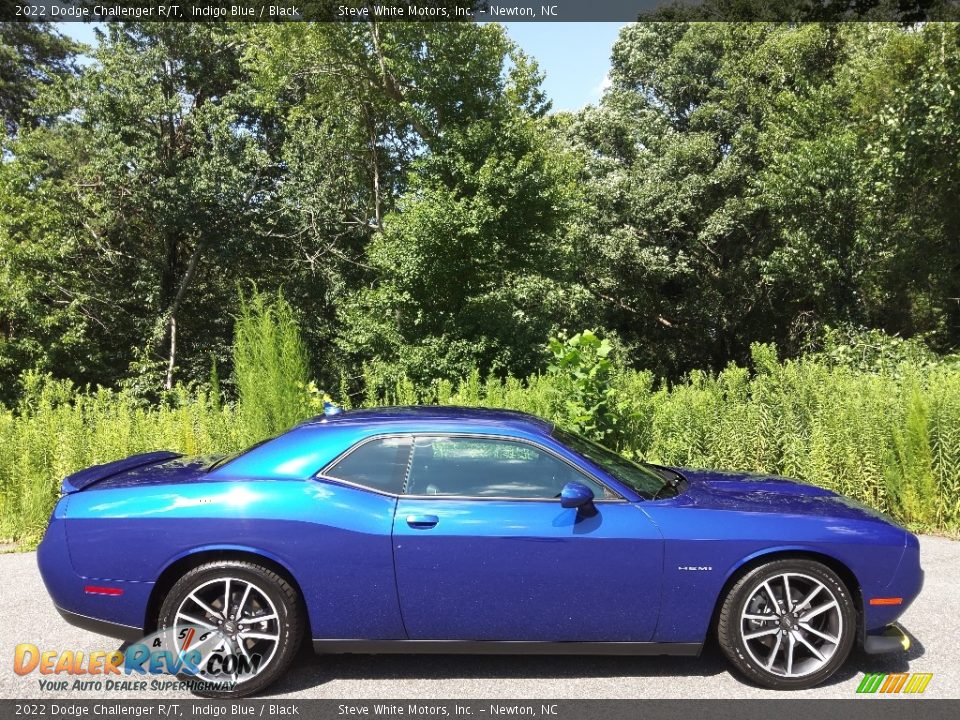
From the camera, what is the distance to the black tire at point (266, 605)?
3695 mm

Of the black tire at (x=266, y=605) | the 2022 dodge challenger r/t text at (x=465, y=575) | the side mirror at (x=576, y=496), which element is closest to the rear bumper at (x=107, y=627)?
the 2022 dodge challenger r/t text at (x=465, y=575)

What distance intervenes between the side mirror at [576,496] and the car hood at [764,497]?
2.16 ft

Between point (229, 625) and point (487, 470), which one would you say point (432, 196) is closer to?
point (487, 470)

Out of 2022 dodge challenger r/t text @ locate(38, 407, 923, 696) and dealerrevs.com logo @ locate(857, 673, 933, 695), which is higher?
2022 dodge challenger r/t text @ locate(38, 407, 923, 696)

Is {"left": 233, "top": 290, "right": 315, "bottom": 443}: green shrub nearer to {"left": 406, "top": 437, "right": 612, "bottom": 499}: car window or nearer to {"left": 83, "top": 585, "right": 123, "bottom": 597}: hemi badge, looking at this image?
{"left": 83, "top": 585, "right": 123, "bottom": 597}: hemi badge

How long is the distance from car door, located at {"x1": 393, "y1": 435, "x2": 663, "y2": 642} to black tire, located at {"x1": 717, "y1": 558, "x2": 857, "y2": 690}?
0.45 m

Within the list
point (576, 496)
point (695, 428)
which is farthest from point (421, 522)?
point (695, 428)

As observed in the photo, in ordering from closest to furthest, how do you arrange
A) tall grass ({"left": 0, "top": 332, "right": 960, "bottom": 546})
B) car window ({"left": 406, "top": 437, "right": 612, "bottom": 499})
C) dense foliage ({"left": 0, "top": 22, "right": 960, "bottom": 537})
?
car window ({"left": 406, "top": 437, "right": 612, "bottom": 499})
tall grass ({"left": 0, "top": 332, "right": 960, "bottom": 546})
dense foliage ({"left": 0, "top": 22, "right": 960, "bottom": 537})

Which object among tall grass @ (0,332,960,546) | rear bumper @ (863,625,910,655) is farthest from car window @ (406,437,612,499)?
tall grass @ (0,332,960,546)

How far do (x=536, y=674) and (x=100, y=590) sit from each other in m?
2.39

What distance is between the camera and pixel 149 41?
68.2ft

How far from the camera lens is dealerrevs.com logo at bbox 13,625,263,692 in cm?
371
